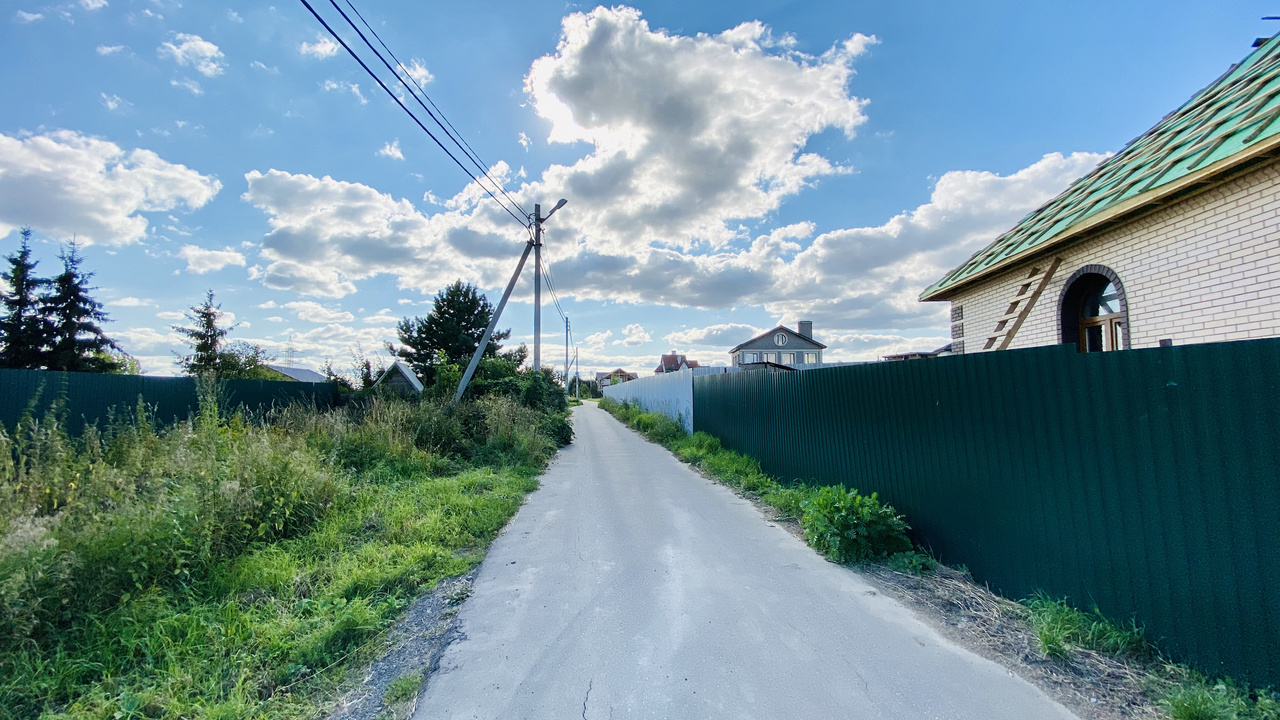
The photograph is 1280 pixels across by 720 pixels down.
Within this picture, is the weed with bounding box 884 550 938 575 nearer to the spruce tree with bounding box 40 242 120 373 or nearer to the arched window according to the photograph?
the arched window

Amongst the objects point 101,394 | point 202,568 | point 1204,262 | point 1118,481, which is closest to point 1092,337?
point 1204,262

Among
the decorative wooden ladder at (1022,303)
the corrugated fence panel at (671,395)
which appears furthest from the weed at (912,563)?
the corrugated fence panel at (671,395)

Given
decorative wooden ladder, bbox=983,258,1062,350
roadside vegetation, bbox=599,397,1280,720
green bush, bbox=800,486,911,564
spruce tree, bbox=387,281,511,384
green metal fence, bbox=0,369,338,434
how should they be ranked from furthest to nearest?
spruce tree, bbox=387,281,511,384
green metal fence, bbox=0,369,338,434
decorative wooden ladder, bbox=983,258,1062,350
green bush, bbox=800,486,911,564
roadside vegetation, bbox=599,397,1280,720

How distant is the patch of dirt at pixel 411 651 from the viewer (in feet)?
Result: 7.96

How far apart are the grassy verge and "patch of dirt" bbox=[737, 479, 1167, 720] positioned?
12.1 feet

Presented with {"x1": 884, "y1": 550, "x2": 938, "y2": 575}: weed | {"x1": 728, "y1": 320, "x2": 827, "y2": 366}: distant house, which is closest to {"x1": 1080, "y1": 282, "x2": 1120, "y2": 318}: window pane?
{"x1": 884, "y1": 550, "x2": 938, "y2": 575}: weed

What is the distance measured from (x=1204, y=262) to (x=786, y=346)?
Result: 42.7m

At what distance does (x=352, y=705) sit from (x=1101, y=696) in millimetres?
3756

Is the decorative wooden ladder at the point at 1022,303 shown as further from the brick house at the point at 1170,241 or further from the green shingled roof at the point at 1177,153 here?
the green shingled roof at the point at 1177,153

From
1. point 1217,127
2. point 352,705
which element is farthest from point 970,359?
point 352,705

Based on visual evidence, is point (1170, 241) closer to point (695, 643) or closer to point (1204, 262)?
point (1204, 262)

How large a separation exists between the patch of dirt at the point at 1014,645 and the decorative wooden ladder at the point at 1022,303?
4.68m

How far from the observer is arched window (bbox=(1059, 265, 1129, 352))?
19.2 ft

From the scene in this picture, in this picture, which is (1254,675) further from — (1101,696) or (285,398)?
(285,398)
